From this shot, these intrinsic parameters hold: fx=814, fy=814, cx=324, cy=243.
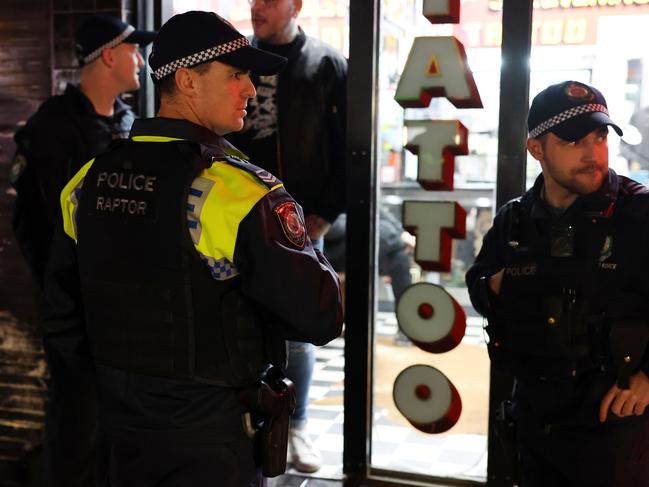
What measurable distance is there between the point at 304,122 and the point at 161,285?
1.61m

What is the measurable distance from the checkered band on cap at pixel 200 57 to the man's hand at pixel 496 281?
96 centimetres

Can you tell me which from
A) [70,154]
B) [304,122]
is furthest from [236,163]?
[304,122]

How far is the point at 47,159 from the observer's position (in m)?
2.94

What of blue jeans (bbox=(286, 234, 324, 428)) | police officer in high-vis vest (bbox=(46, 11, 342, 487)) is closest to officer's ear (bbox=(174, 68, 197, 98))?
police officer in high-vis vest (bbox=(46, 11, 342, 487))

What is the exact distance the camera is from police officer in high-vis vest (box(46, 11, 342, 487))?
172 cm

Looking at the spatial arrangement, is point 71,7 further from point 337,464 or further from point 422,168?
point 337,464

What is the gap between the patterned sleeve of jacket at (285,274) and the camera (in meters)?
1.69

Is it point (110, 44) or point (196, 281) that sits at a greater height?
point (110, 44)

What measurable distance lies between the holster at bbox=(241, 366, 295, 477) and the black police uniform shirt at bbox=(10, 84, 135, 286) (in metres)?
1.45

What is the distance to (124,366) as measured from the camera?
184cm

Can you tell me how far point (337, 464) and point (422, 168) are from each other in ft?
4.46

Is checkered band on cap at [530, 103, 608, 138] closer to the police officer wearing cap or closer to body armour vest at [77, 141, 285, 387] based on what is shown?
body armour vest at [77, 141, 285, 387]

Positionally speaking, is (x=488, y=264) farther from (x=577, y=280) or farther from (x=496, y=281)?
(x=577, y=280)

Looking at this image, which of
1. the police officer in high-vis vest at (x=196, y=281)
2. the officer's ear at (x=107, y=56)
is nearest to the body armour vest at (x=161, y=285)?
the police officer in high-vis vest at (x=196, y=281)
